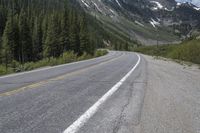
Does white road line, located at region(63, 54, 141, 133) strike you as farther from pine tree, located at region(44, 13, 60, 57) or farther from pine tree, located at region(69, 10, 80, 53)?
pine tree, located at region(69, 10, 80, 53)

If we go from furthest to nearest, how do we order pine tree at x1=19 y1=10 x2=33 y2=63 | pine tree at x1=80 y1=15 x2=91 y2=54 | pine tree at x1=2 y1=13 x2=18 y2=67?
pine tree at x1=80 y1=15 x2=91 y2=54, pine tree at x1=19 y1=10 x2=33 y2=63, pine tree at x1=2 y1=13 x2=18 y2=67

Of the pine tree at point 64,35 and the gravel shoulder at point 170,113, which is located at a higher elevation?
the pine tree at point 64,35

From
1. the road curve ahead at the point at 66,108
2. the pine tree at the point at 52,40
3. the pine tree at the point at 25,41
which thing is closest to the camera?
the road curve ahead at the point at 66,108

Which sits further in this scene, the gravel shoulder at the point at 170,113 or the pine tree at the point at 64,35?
the pine tree at the point at 64,35

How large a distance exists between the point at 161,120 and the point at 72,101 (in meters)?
2.70

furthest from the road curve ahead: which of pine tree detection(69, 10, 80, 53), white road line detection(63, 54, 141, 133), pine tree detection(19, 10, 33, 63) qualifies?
pine tree detection(19, 10, 33, 63)

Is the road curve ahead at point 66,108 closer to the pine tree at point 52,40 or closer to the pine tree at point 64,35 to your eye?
the pine tree at point 52,40

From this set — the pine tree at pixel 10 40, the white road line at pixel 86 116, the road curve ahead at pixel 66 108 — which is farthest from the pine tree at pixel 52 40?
the white road line at pixel 86 116

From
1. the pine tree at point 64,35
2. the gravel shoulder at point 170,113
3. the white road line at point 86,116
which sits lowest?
the gravel shoulder at point 170,113

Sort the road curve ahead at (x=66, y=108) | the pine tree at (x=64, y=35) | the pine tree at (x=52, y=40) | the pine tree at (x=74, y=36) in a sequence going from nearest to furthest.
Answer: the road curve ahead at (x=66, y=108), the pine tree at (x=52, y=40), the pine tree at (x=64, y=35), the pine tree at (x=74, y=36)

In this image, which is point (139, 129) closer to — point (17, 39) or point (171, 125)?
point (171, 125)

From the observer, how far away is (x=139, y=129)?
6688mm

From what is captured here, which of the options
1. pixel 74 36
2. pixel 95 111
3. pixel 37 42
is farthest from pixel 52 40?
pixel 95 111

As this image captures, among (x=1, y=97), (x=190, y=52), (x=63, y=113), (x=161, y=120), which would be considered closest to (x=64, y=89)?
(x=1, y=97)
